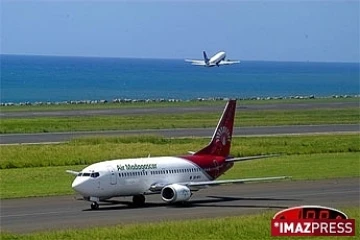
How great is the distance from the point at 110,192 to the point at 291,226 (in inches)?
647

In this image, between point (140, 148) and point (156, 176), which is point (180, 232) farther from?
point (140, 148)

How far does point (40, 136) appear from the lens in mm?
79312

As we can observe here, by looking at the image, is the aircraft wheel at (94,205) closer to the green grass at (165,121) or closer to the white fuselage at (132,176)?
the white fuselage at (132,176)

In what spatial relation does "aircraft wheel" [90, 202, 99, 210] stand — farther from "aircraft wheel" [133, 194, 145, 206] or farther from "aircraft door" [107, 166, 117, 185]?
"aircraft wheel" [133, 194, 145, 206]

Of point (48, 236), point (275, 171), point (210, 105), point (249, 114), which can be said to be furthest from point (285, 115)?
point (48, 236)

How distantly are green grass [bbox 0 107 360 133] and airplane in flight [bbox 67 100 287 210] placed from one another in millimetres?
41063

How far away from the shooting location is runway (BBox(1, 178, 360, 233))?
119 ft

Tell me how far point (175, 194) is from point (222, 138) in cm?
623

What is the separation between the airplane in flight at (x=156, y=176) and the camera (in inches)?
1609

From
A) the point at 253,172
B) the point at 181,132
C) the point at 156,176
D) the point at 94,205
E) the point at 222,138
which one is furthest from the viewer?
the point at 181,132

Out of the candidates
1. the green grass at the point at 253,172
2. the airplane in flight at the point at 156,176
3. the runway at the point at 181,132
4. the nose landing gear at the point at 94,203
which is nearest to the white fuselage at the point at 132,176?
the airplane in flight at the point at 156,176

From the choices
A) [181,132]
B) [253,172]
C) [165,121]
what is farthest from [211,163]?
[165,121]

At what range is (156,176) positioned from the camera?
43.4 metres

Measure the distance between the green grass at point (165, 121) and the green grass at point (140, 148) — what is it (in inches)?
678
